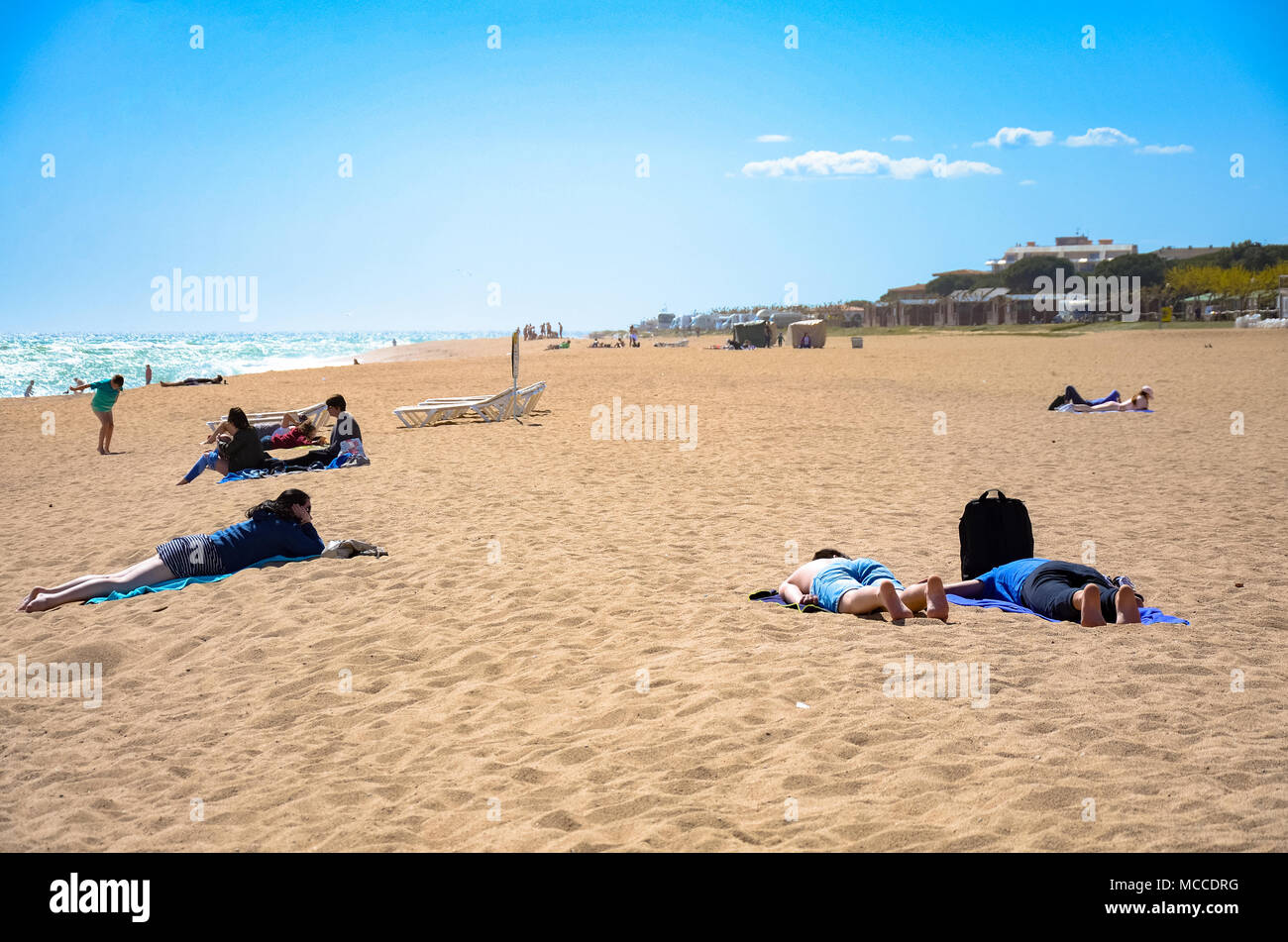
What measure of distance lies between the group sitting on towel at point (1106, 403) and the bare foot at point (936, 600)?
11.6m

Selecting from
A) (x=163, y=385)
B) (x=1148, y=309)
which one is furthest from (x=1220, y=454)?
(x=1148, y=309)

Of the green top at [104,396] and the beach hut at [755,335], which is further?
the beach hut at [755,335]

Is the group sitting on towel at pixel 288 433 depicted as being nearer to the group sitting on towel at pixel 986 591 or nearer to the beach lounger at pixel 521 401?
the beach lounger at pixel 521 401

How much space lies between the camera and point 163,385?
89.7 feet

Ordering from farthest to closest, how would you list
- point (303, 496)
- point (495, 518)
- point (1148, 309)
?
point (1148, 309), point (495, 518), point (303, 496)

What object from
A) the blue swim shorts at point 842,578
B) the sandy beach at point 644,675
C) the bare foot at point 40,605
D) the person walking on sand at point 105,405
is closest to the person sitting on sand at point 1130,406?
the sandy beach at point 644,675

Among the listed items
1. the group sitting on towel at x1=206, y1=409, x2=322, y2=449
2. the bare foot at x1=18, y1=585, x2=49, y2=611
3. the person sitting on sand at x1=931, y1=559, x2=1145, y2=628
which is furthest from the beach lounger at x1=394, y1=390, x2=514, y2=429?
the person sitting on sand at x1=931, y1=559, x2=1145, y2=628

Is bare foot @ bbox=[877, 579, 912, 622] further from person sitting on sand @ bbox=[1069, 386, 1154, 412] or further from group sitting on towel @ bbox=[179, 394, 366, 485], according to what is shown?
person sitting on sand @ bbox=[1069, 386, 1154, 412]

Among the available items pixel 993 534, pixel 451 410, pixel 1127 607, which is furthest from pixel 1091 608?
pixel 451 410

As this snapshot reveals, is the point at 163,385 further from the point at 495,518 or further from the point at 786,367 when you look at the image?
the point at 495,518

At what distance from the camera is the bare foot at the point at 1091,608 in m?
4.74

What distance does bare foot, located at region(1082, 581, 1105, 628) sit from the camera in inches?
187

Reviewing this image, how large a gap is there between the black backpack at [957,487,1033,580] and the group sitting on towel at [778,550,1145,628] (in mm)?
97
